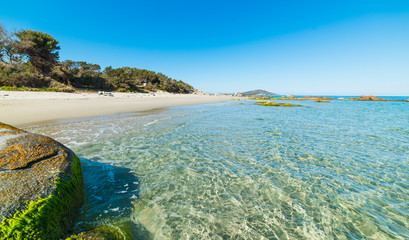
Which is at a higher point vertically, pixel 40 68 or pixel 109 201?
pixel 40 68

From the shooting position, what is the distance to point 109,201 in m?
3.69

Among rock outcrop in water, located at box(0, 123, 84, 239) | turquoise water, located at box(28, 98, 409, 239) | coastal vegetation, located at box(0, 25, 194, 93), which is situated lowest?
turquoise water, located at box(28, 98, 409, 239)

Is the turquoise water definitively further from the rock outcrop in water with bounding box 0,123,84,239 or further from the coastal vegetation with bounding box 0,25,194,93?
the coastal vegetation with bounding box 0,25,194,93

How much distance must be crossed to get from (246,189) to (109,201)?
347cm

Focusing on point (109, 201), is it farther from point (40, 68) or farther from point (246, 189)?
point (40, 68)

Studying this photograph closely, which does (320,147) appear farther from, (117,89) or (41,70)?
(41,70)

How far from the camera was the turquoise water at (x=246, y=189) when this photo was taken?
123 inches

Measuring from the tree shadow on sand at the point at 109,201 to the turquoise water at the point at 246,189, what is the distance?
0.02m

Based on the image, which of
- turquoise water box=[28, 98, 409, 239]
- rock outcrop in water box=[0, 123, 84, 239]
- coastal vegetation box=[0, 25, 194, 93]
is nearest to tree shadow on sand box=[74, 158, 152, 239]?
turquoise water box=[28, 98, 409, 239]


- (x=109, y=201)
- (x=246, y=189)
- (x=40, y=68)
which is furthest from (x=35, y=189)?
(x=40, y=68)

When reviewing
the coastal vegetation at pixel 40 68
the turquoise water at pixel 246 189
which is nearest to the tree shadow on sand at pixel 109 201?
the turquoise water at pixel 246 189

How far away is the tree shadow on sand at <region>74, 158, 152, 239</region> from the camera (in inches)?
113

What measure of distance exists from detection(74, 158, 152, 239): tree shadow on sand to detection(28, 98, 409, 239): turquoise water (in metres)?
0.02

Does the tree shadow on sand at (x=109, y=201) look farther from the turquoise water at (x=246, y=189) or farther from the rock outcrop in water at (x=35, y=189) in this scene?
the rock outcrop in water at (x=35, y=189)
